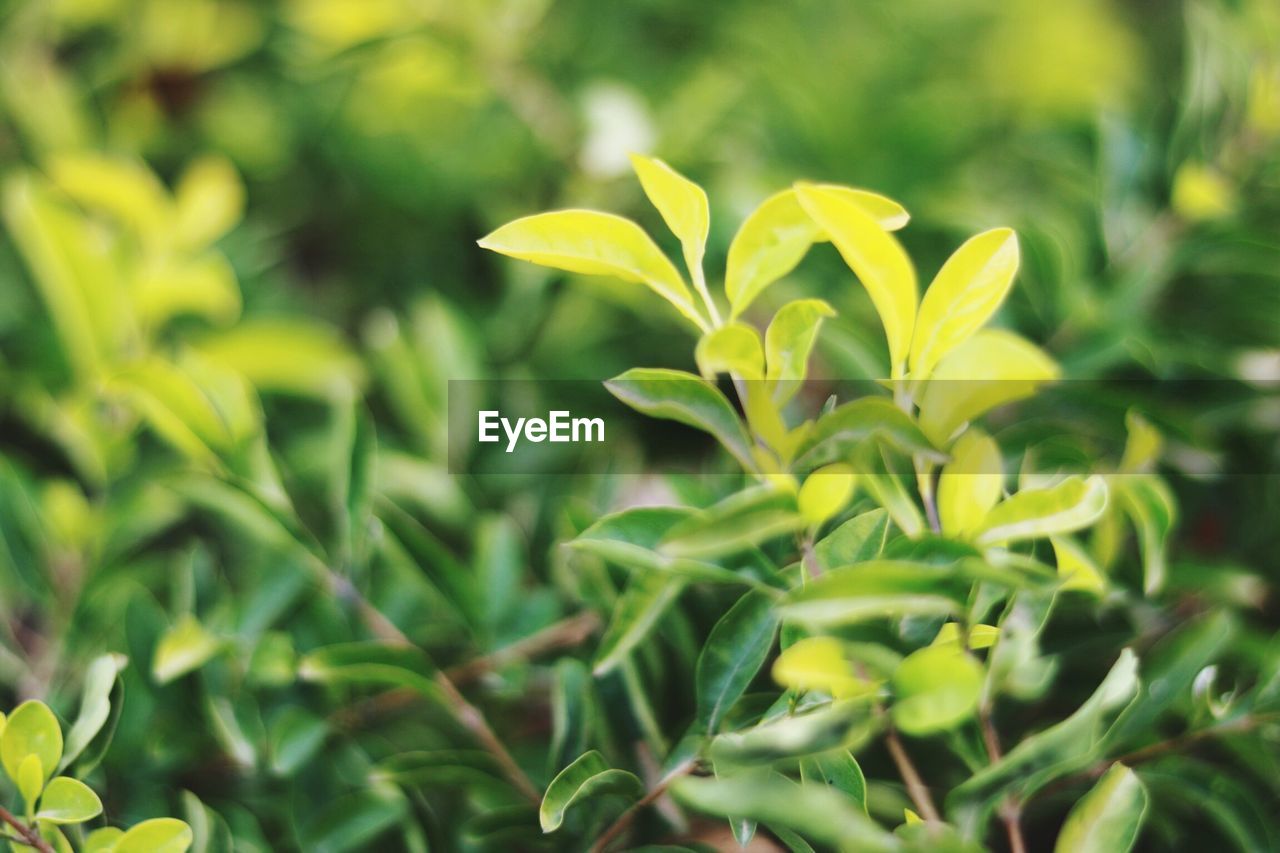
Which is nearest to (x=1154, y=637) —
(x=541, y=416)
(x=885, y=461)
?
(x=885, y=461)

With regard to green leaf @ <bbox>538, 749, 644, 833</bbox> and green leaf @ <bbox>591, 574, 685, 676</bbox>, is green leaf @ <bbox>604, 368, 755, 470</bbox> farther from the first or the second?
green leaf @ <bbox>538, 749, 644, 833</bbox>

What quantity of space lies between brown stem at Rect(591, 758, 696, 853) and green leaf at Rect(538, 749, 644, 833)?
0.01 metres

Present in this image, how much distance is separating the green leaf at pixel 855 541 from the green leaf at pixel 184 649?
16.5 inches

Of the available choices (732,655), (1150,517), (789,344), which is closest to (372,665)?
(732,655)

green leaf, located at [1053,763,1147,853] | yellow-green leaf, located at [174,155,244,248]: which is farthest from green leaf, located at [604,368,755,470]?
yellow-green leaf, located at [174,155,244,248]

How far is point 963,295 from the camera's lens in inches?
19.3

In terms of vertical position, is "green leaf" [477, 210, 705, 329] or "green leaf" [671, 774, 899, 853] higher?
"green leaf" [477, 210, 705, 329]

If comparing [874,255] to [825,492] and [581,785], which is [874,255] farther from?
[581,785]

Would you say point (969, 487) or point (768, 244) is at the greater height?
point (768, 244)

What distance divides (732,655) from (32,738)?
1.31ft

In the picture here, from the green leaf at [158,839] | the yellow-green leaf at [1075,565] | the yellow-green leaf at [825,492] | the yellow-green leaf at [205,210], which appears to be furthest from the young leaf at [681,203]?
the yellow-green leaf at [205,210]

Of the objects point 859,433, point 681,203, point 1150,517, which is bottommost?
point 1150,517

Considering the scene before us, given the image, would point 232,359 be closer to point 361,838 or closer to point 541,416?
point 541,416

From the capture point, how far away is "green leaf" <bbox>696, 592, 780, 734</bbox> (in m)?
0.53
